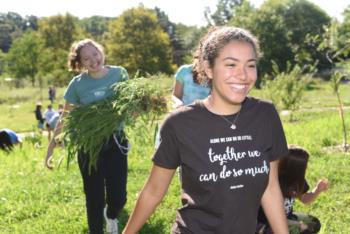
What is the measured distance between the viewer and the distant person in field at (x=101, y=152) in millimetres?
4234

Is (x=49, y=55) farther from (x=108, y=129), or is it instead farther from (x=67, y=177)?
(x=108, y=129)

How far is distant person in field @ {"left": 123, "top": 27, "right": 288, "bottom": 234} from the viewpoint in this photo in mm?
2109

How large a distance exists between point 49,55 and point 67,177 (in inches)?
1225

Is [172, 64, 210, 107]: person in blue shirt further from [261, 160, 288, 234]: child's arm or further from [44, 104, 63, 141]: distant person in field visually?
[44, 104, 63, 141]: distant person in field

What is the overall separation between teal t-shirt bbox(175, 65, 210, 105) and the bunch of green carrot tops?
622 mm

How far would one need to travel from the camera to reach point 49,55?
36.8m

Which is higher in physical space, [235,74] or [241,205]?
[235,74]

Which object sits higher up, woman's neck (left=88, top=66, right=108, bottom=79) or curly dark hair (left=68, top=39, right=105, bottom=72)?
curly dark hair (left=68, top=39, right=105, bottom=72)

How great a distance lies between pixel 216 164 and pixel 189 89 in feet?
8.81

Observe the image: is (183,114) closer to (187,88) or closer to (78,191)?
(187,88)

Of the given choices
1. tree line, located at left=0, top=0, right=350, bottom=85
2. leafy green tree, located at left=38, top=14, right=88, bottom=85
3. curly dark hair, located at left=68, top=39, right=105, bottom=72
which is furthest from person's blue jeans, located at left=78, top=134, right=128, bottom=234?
leafy green tree, located at left=38, top=14, right=88, bottom=85

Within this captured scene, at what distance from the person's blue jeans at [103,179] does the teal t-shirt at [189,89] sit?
82 centimetres

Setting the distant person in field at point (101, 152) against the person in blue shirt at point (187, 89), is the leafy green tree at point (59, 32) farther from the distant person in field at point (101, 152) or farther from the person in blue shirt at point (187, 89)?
the distant person in field at point (101, 152)

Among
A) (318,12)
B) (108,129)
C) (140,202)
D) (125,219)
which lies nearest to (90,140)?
(108,129)
